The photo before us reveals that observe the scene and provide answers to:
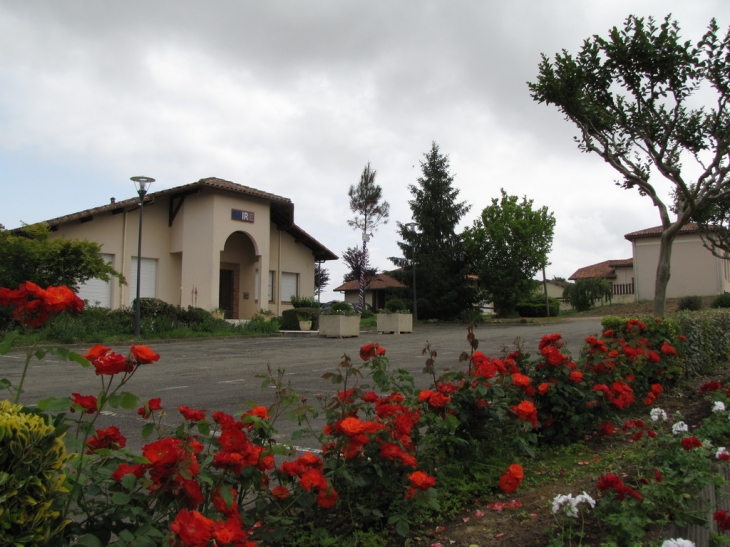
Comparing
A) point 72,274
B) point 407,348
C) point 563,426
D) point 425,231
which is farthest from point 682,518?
point 425,231

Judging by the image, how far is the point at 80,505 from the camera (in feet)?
6.30

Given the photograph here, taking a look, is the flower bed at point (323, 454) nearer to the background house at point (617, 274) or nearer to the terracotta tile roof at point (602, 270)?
the background house at point (617, 274)

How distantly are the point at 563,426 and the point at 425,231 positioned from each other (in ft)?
104

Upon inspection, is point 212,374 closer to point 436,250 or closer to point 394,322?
point 394,322

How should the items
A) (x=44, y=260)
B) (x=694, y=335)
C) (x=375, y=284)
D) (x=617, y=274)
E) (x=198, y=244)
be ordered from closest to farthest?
(x=694, y=335)
(x=44, y=260)
(x=198, y=244)
(x=617, y=274)
(x=375, y=284)

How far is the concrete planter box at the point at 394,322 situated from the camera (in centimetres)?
2319

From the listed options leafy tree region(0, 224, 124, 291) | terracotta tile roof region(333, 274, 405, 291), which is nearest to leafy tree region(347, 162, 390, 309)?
terracotta tile roof region(333, 274, 405, 291)

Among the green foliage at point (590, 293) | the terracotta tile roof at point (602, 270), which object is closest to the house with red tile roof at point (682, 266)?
the green foliage at point (590, 293)

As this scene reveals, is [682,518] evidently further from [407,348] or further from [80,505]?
[407,348]

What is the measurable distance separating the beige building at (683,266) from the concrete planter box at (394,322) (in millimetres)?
24715

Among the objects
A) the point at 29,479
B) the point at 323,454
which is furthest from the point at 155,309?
the point at 29,479

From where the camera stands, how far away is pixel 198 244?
24.1 meters

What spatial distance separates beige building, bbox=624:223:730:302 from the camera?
39094 mm

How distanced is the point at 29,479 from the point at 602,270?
65.5 meters
